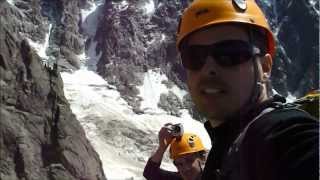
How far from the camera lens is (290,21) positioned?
182875 mm

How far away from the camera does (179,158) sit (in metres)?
6.91

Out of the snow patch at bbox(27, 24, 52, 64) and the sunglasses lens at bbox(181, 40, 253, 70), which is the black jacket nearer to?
the sunglasses lens at bbox(181, 40, 253, 70)

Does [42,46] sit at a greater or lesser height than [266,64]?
lesser

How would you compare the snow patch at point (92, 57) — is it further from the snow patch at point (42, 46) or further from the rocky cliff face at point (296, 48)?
the rocky cliff face at point (296, 48)

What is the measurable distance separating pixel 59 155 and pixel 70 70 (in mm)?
99281

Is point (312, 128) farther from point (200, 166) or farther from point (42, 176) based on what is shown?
point (42, 176)

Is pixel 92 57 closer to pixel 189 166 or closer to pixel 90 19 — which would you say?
pixel 90 19

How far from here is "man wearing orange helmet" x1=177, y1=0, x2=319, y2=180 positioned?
2.50m

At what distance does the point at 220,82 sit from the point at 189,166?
383 centimetres

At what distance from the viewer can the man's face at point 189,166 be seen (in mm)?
6398

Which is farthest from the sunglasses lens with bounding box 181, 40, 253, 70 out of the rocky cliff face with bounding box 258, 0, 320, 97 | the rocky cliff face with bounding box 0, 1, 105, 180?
the rocky cliff face with bounding box 258, 0, 320, 97

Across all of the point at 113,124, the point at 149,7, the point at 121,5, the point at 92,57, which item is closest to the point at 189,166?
the point at 113,124

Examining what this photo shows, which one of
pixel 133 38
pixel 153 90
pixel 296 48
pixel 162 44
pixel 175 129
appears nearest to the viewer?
pixel 175 129

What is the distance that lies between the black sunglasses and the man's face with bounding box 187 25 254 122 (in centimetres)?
2
